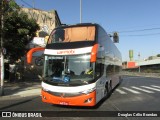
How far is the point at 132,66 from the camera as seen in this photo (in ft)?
375

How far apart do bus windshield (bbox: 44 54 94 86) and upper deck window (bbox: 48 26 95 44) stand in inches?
38.3

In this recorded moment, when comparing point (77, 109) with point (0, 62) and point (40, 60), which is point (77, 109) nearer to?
point (40, 60)

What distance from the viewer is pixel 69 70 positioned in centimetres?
1272

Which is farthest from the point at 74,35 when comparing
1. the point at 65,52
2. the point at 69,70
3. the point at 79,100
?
the point at 79,100

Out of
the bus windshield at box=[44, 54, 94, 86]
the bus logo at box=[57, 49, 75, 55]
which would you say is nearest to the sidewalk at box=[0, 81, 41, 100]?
the bus windshield at box=[44, 54, 94, 86]

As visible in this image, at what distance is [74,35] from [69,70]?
5.75 feet

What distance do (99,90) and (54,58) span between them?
97.2 inches

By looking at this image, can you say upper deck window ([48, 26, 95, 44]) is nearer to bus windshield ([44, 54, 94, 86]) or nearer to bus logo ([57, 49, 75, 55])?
bus logo ([57, 49, 75, 55])

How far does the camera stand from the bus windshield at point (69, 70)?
12.5 meters

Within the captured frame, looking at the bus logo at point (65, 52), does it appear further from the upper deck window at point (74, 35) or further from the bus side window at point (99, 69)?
the bus side window at point (99, 69)

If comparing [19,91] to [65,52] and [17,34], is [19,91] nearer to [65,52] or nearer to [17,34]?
[17,34]

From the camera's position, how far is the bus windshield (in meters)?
12.5

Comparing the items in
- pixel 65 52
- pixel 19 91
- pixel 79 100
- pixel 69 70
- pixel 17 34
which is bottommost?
pixel 19 91

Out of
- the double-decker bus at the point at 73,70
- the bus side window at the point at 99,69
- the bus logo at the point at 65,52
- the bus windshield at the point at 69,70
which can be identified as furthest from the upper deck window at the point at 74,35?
the bus side window at the point at 99,69
